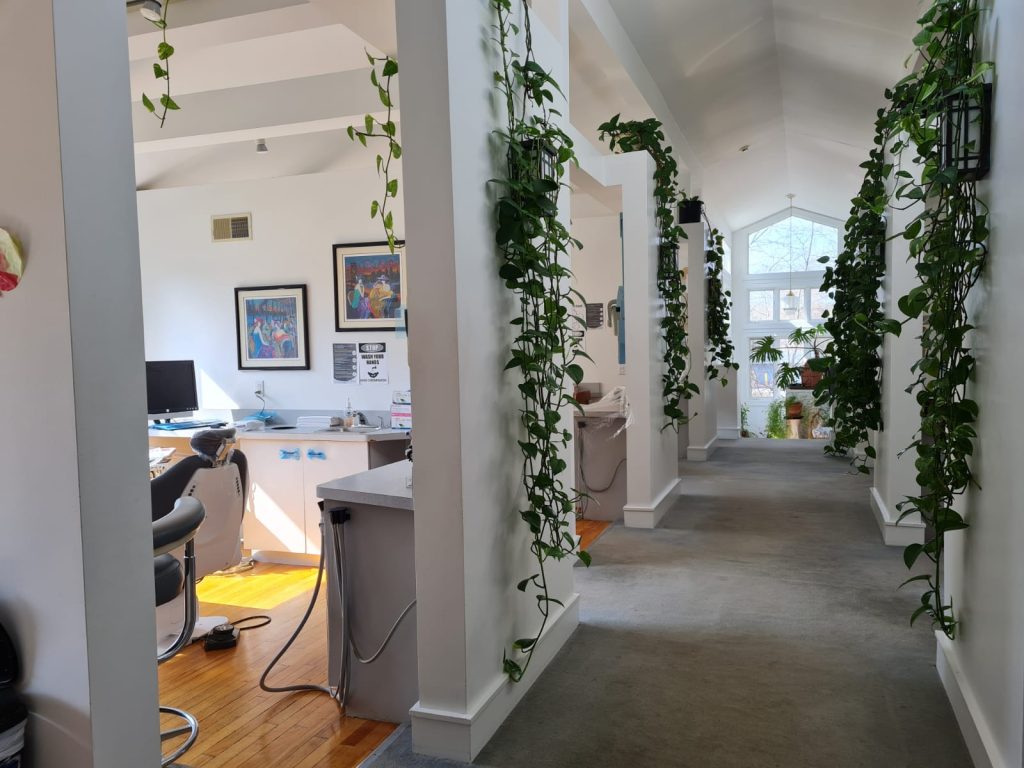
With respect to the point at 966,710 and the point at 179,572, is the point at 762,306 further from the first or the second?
the point at 179,572

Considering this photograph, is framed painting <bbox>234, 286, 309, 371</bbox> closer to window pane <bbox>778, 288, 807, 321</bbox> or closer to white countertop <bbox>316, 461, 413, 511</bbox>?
white countertop <bbox>316, 461, 413, 511</bbox>

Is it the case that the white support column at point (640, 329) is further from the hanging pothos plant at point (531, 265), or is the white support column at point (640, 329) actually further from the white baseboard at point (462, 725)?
the white baseboard at point (462, 725)

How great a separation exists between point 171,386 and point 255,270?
3.53ft

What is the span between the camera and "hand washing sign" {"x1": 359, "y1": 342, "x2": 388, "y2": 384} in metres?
5.85

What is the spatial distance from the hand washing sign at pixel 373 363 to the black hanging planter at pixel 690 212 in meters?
3.30

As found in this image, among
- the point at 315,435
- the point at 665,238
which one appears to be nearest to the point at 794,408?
the point at 665,238

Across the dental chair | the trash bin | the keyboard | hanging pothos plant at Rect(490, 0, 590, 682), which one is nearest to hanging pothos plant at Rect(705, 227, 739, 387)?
the keyboard

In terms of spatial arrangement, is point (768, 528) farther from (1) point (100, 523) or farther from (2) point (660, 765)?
(1) point (100, 523)

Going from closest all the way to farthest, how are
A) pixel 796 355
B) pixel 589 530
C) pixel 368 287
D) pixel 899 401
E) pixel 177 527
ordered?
pixel 177 527 < pixel 899 401 < pixel 589 530 < pixel 368 287 < pixel 796 355

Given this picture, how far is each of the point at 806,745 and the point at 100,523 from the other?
2098 mm

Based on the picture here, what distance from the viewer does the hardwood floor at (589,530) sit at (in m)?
5.03

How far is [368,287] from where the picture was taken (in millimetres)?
5871

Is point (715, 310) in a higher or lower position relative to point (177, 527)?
higher

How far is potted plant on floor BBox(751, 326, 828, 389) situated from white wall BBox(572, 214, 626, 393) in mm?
4200
